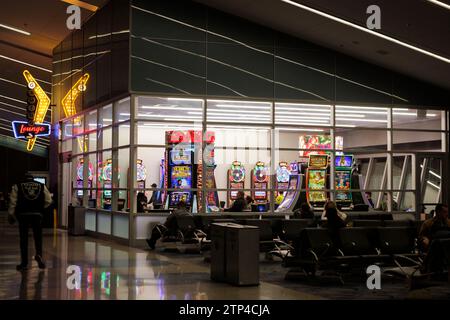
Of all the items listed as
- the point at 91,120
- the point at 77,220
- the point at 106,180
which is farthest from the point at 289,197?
the point at 91,120

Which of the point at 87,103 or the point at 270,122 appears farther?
the point at 87,103

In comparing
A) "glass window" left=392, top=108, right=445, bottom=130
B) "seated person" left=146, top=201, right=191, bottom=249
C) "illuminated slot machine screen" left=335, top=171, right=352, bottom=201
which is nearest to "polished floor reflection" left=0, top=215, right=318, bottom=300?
"seated person" left=146, top=201, right=191, bottom=249

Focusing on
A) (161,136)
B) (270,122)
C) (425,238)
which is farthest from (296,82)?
(425,238)

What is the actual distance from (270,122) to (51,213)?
11.0 metres

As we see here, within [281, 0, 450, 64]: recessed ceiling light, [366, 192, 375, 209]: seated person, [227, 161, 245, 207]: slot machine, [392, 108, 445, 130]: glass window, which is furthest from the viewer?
[392, 108, 445, 130]: glass window

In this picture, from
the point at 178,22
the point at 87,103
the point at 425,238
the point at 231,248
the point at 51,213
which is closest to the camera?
Answer: the point at 231,248

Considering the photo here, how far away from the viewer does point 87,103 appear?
2277 centimetres

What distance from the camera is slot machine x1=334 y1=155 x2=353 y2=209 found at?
20516 millimetres

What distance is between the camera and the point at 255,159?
66.4ft

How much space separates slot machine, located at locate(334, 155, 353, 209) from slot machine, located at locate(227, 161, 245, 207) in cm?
267

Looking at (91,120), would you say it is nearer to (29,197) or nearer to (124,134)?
(124,134)

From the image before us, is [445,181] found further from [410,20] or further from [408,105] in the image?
[410,20]

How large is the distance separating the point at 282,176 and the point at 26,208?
9.36m

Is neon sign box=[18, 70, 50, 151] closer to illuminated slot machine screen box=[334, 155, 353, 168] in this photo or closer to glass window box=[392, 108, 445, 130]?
illuminated slot machine screen box=[334, 155, 353, 168]
